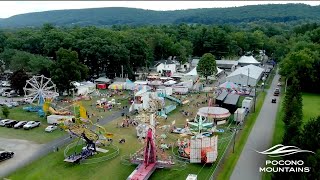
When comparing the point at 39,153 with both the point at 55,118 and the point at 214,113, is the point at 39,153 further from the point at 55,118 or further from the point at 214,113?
the point at 214,113

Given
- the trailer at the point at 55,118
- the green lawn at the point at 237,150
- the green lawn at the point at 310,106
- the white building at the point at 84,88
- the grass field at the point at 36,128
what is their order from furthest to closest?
the white building at the point at 84,88, the green lawn at the point at 310,106, the trailer at the point at 55,118, the grass field at the point at 36,128, the green lawn at the point at 237,150

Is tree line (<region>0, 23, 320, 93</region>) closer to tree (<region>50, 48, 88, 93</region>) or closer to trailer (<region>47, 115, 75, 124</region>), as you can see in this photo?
tree (<region>50, 48, 88, 93</region>)

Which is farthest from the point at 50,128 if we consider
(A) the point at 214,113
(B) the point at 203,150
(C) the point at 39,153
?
(A) the point at 214,113

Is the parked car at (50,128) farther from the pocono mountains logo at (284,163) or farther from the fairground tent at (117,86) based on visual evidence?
the fairground tent at (117,86)

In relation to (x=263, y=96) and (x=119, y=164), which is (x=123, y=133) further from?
(x=263, y=96)

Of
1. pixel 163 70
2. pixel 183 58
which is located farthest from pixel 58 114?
pixel 183 58

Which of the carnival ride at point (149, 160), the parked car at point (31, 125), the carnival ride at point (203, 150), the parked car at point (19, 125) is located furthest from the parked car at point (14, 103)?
the carnival ride at point (203, 150)

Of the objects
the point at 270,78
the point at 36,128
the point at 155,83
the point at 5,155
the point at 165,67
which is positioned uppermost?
the point at 165,67
